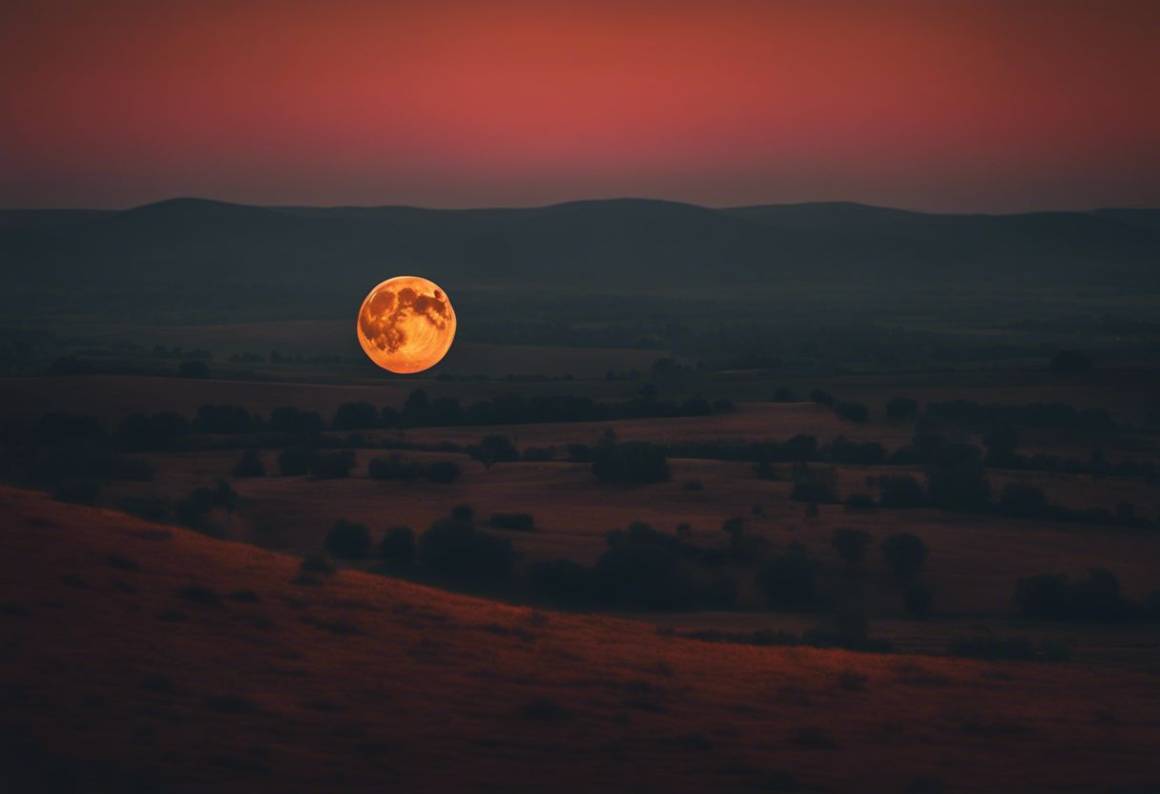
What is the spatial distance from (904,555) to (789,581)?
4426 mm

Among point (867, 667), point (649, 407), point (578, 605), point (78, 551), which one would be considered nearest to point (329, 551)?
point (578, 605)

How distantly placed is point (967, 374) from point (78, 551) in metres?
78.2

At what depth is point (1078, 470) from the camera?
2174 inches

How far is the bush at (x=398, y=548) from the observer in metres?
36.2

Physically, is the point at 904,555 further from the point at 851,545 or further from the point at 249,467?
the point at 249,467

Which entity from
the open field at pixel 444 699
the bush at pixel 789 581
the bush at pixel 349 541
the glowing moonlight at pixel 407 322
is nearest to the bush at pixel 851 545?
the bush at pixel 789 581

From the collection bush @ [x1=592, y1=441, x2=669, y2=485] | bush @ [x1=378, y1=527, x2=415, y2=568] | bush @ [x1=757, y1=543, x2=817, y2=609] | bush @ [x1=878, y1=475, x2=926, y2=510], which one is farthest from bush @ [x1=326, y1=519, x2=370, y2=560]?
bush @ [x1=878, y1=475, x2=926, y2=510]

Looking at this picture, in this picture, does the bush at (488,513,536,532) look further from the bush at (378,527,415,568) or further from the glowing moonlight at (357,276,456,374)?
the glowing moonlight at (357,276,456,374)

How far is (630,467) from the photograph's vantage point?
49719 mm

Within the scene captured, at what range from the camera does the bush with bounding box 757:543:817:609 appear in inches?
1298

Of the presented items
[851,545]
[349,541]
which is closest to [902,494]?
[851,545]

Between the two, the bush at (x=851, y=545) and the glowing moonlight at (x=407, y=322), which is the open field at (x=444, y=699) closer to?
the bush at (x=851, y=545)

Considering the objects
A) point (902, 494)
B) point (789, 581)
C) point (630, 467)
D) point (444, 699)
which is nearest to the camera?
point (444, 699)

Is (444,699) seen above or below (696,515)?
above
